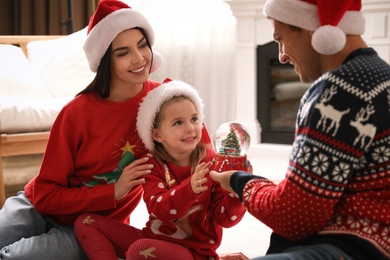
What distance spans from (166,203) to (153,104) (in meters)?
0.30

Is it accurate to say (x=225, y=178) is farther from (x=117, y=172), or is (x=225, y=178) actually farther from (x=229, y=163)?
(x=117, y=172)

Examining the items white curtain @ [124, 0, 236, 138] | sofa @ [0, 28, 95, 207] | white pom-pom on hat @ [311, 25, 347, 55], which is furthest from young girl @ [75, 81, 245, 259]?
white curtain @ [124, 0, 236, 138]

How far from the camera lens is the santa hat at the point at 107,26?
173cm

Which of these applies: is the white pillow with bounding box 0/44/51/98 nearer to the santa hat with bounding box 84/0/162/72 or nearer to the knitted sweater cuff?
the santa hat with bounding box 84/0/162/72

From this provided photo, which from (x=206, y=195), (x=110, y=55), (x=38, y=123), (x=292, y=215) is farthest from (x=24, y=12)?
(x=292, y=215)

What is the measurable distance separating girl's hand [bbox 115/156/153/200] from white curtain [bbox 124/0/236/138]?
2470 mm

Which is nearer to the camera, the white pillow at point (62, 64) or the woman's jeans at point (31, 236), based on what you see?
the woman's jeans at point (31, 236)

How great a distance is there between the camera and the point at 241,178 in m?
1.33

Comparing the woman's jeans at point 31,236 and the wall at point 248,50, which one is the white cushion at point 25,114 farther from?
the wall at point 248,50

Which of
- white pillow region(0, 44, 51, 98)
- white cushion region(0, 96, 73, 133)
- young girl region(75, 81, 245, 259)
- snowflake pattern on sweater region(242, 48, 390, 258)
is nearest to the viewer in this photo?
snowflake pattern on sweater region(242, 48, 390, 258)

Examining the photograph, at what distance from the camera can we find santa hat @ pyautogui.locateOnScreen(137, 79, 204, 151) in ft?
5.50

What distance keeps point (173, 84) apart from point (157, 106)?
87 millimetres

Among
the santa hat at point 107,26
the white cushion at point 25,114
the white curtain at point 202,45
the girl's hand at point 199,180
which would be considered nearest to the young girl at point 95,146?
the santa hat at point 107,26

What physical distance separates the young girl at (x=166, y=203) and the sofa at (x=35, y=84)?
104 cm
